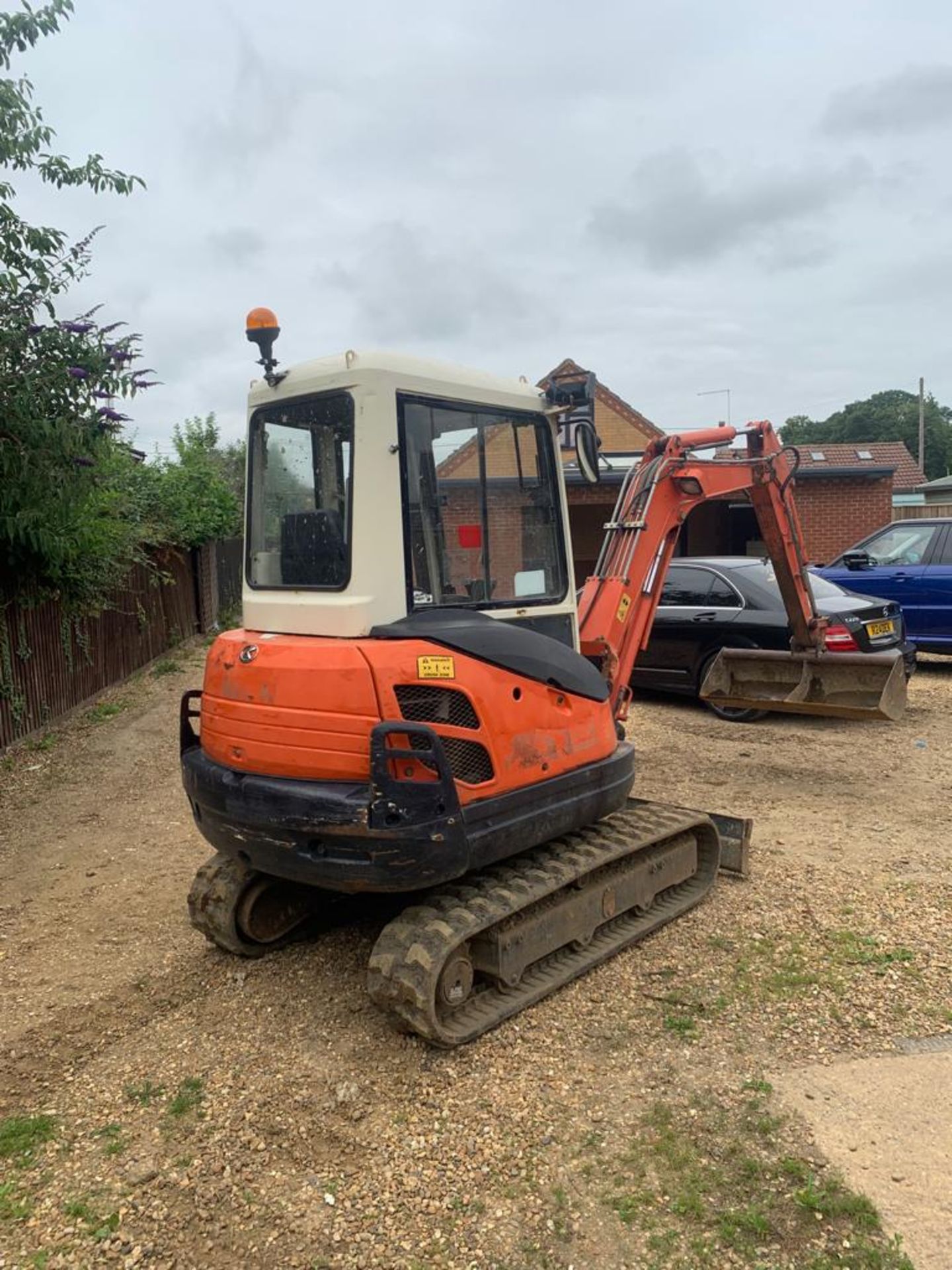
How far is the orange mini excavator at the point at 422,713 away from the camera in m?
3.26

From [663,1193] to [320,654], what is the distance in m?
2.00

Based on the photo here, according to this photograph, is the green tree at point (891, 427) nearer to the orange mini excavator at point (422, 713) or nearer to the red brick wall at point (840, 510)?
the red brick wall at point (840, 510)

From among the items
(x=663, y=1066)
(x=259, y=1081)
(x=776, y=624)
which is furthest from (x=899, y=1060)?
(x=776, y=624)

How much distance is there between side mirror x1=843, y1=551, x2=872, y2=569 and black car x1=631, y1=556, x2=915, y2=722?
1481 millimetres

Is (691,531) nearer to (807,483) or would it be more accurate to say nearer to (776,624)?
(807,483)

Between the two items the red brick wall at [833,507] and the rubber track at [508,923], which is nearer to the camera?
the rubber track at [508,923]

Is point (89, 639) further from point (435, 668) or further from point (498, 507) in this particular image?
point (435, 668)

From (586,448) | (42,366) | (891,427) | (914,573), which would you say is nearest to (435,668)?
(586,448)

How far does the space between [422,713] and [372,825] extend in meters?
0.44

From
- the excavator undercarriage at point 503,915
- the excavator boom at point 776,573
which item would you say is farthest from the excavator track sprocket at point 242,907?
the excavator boom at point 776,573

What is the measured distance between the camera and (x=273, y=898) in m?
4.15

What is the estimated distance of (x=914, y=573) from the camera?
10.2m

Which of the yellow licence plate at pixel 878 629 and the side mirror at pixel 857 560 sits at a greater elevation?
the side mirror at pixel 857 560

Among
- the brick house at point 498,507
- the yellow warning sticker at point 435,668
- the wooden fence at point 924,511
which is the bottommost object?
the yellow warning sticker at point 435,668
